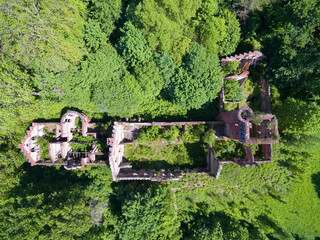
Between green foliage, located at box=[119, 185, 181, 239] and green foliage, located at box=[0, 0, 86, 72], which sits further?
green foliage, located at box=[119, 185, 181, 239]

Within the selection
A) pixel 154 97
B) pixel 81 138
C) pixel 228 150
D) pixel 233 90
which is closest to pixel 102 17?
pixel 154 97

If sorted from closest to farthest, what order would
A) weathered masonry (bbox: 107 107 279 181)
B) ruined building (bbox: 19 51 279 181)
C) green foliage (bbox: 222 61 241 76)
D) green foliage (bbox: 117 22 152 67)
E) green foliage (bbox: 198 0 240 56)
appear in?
green foliage (bbox: 117 22 152 67) < green foliage (bbox: 198 0 240 56) < weathered masonry (bbox: 107 107 279 181) < ruined building (bbox: 19 51 279 181) < green foliage (bbox: 222 61 241 76)

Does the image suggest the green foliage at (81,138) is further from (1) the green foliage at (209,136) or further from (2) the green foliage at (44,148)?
(1) the green foliage at (209,136)

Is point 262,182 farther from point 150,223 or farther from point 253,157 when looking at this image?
point 150,223

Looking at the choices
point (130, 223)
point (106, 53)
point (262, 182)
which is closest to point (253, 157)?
point (262, 182)

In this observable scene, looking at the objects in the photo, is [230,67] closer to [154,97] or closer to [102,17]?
[154,97]

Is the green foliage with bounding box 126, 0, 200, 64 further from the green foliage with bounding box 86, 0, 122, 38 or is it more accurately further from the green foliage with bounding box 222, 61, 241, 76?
the green foliage with bounding box 222, 61, 241, 76

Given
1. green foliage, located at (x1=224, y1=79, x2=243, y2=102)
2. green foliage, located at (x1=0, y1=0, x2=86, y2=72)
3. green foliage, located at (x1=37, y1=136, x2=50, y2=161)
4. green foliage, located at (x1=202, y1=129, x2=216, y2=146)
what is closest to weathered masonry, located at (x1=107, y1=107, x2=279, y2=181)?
green foliage, located at (x1=202, y1=129, x2=216, y2=146)
